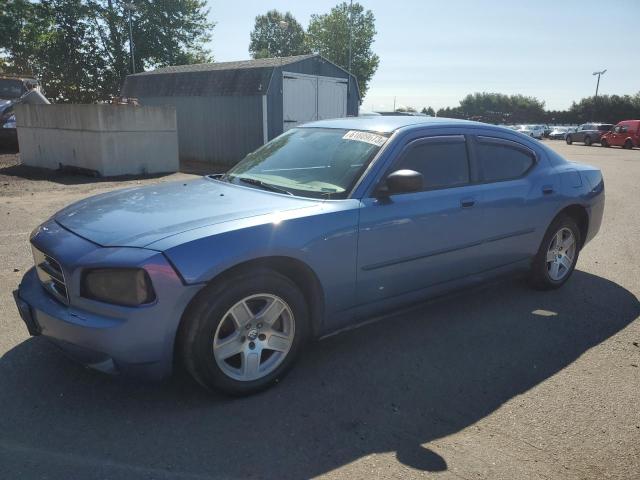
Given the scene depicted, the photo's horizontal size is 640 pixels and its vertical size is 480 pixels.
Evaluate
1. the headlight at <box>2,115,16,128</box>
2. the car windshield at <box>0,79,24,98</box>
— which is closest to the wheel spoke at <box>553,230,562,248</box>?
the headlight at <box>2,115,16,128</box>

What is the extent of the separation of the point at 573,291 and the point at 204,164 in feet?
46.7

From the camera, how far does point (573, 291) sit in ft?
16.4

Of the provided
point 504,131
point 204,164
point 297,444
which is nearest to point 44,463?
point 297,444

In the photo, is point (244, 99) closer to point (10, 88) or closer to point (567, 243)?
point (10, 88)

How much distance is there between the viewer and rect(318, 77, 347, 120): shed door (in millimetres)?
17922

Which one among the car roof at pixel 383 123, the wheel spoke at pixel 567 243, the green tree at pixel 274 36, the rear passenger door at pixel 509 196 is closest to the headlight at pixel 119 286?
the car roof at pixel 383 123

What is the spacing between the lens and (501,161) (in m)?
4.39

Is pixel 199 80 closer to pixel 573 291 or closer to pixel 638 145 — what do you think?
pixel 573 291

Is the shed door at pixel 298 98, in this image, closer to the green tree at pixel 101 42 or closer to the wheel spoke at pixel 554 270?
the wheel spoke at pixel 554 270

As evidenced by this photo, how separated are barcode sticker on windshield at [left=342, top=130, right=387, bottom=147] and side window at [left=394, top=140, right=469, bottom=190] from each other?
0.67 feet

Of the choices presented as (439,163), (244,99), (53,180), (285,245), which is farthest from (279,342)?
(244,99)

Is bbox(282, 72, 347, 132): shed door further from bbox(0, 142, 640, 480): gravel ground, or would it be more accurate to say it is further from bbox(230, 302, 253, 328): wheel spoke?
bbox(230, 302, 253, 328): wheel spoke

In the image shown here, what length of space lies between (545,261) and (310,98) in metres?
13.9

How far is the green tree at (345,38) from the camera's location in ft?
179
